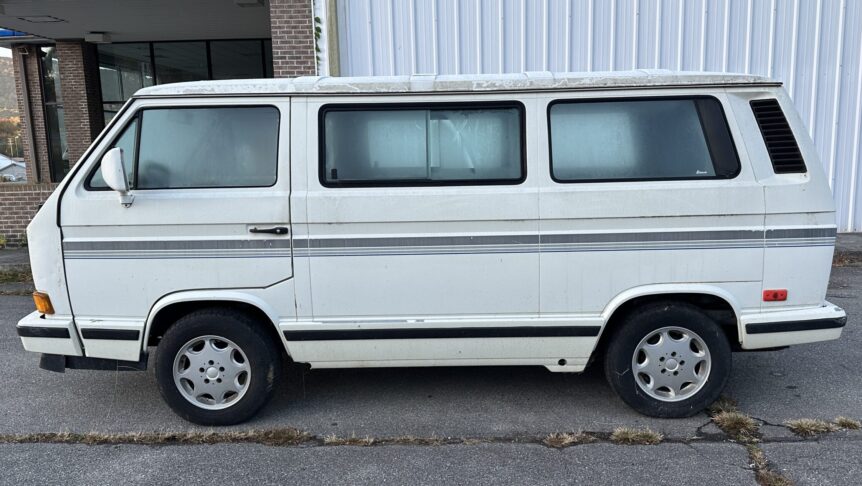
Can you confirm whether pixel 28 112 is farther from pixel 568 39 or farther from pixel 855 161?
pixel 855 161

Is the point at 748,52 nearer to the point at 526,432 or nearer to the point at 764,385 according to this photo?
the point at 764,385

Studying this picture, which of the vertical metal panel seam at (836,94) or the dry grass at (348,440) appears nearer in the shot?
the dry grass at (348,440)

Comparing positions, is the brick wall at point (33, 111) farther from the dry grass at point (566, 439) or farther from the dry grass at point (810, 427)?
the dry grass at point (810, 427)

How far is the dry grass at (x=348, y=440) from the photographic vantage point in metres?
3.80

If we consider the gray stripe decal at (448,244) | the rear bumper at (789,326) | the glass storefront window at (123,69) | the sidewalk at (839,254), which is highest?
the glass storefront window at (123,69)

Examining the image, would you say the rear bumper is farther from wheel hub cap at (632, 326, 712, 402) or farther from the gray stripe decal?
the gray stripe decal

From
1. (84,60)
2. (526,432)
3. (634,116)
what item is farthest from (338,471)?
(84,60)

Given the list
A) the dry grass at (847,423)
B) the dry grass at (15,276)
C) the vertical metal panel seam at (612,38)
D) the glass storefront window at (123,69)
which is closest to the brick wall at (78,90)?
the glass storefront window at (123,69)

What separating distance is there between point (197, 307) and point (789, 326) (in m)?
3.67

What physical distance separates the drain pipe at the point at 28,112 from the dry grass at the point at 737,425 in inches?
650

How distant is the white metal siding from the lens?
362 inches

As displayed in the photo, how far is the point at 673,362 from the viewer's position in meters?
3.99

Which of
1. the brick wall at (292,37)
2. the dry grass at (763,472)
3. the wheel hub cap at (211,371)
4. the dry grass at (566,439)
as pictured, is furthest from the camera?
the brick wall at (292,37)

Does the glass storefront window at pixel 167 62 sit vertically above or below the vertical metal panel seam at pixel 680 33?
above
